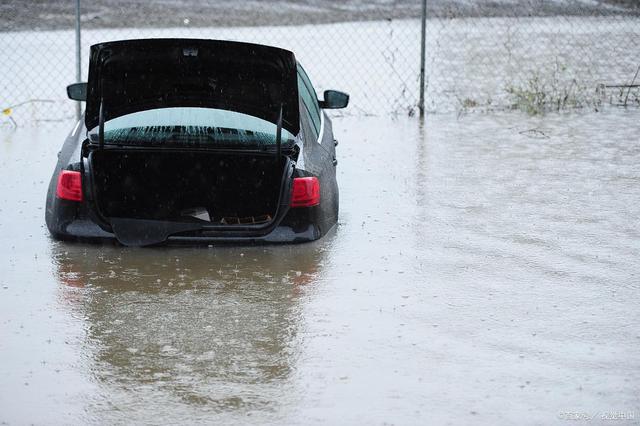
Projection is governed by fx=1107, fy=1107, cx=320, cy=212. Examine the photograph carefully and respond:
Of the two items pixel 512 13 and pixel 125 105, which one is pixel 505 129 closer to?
pixel 125 105

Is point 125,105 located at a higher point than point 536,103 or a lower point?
higher

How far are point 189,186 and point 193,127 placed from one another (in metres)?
0.47

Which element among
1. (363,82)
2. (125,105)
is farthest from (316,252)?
(363,82)

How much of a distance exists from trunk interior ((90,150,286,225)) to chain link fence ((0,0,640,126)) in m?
6.35

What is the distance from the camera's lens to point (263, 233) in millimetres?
7516

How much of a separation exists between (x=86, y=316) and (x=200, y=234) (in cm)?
140

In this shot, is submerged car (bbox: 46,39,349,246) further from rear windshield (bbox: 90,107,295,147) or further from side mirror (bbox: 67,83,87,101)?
side mirror (bbox: 67,83,87,101)

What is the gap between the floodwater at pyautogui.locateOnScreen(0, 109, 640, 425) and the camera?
5020 millimetres

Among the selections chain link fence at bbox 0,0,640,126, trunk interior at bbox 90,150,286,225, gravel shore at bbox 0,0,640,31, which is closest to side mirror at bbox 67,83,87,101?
trunk interior at bbox 90,150,286,225

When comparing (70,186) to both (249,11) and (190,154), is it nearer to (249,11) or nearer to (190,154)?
(190,154)

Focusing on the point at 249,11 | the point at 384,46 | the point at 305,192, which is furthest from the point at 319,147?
the point at 249,11

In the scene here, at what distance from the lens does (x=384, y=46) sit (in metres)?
23.4

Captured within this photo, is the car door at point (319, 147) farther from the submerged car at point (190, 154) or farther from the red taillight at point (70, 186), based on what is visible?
the red taillight at point (70, 186)

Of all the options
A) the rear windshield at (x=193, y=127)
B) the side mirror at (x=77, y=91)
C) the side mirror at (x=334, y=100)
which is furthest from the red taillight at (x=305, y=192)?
the side mirror at (x=77, y=91)
